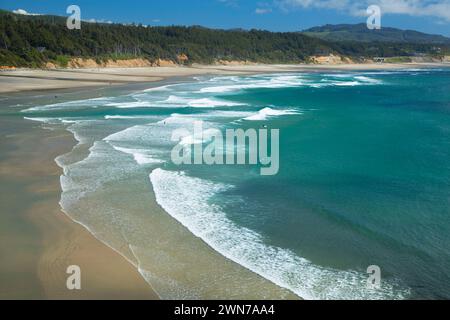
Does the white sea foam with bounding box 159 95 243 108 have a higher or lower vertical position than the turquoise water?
higher

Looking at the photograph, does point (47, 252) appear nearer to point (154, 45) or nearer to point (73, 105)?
point (73, 105)

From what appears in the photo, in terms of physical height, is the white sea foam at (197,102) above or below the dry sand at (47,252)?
above

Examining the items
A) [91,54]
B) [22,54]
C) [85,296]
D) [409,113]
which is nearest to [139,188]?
[85,296]

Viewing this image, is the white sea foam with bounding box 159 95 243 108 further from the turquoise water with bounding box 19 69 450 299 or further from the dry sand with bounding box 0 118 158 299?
the dry sand with bounding box 0 118 158 299

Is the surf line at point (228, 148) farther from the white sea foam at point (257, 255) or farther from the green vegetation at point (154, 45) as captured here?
the green vegetation at point (154, 45)

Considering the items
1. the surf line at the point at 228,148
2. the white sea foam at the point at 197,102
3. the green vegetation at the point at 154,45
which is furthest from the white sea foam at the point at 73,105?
the green vegetation at the point at 154,45

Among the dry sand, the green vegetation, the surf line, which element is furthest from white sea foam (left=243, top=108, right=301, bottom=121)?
the green vegetation
